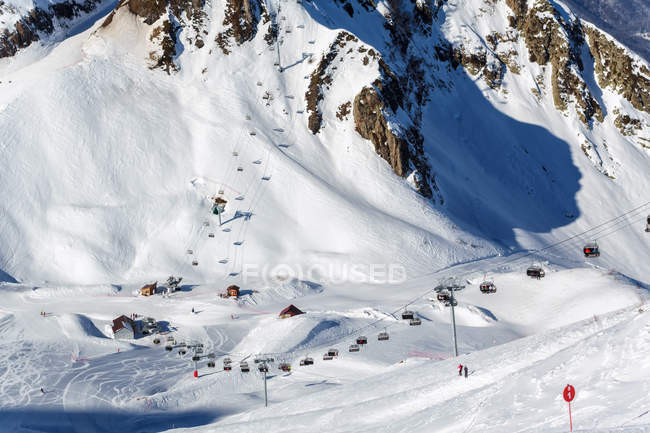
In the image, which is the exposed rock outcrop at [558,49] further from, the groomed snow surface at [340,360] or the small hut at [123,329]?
the small hut at [123,329]

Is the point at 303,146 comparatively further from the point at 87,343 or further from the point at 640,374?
the point at 640,374

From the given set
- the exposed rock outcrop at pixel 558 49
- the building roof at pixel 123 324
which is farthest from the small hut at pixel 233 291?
the exposed rock outcrop at pixel 558 49

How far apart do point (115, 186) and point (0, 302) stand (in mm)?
20609

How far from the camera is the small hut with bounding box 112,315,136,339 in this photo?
55969mm

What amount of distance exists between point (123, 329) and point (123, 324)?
48 cm

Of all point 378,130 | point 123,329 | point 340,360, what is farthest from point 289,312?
point 378,130

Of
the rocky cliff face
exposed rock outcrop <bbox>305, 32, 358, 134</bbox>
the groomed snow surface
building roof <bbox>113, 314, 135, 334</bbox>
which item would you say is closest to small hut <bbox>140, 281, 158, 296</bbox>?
the groomed snow surface

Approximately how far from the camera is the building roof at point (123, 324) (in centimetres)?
5606

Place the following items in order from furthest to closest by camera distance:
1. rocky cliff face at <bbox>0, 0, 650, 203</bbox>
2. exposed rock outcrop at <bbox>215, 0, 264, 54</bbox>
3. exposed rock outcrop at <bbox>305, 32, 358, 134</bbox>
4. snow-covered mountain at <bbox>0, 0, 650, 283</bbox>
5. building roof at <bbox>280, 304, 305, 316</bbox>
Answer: exposed rock outcrop at <bbox>215, 0, 264, 54</bbox> < rocky cliff face at <bbox>0, 0, 650, 203</bbox> < exposed rock outcrop at <bbox>305, 32, 358, 134</bbox> < snow-covered mountain at <bbox>0, 0, 650, 283</bbox> < building roof at <bbox>280, 304, 305, 316</bbox>

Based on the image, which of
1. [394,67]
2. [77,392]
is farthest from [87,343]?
[394,67]

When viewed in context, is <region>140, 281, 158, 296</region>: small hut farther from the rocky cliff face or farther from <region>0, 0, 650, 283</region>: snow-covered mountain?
the rocky cliff face

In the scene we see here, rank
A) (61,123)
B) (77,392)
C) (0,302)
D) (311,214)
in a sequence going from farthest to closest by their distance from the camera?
(61,123) < (311,214) < (0,302) < (77,392)

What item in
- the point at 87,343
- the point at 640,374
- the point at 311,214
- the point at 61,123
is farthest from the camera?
the point at 61,123

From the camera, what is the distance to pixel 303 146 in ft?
287
